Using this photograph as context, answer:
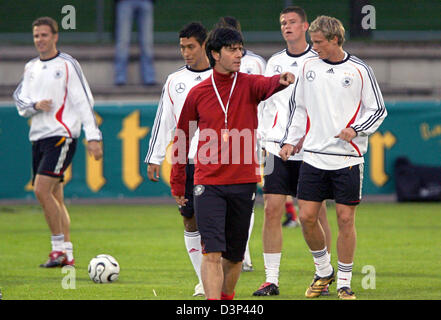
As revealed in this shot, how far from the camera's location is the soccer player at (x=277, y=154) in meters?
8.84

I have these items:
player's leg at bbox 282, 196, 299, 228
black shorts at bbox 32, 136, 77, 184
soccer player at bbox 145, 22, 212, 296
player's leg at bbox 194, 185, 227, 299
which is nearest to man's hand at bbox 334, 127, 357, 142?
soccer player at bbox 145, 22, 212, 296

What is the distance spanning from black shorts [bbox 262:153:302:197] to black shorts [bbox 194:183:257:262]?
1715 millimetres

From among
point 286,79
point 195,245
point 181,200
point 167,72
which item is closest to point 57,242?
point 195,245

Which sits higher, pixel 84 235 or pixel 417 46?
pixel 417 46

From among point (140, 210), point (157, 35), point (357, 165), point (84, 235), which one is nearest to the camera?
point (357, 165)

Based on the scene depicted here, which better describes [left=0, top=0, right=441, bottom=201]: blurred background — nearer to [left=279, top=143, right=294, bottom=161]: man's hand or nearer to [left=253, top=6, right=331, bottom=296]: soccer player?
[left=253, top=6, right=331, bottom=296]: soccer player

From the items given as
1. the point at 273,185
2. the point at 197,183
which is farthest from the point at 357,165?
the point at 197,183

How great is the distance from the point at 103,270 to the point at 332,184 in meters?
2.47

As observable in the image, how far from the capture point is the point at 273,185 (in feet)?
29.5

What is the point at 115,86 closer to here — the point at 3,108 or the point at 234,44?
the point at 3,108

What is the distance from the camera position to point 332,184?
8.25 meters

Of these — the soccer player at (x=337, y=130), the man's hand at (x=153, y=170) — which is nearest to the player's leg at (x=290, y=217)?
the soccer player at (x=337, y=130)

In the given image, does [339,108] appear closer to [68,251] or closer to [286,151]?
[286,151]

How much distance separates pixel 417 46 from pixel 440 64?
0.62m
